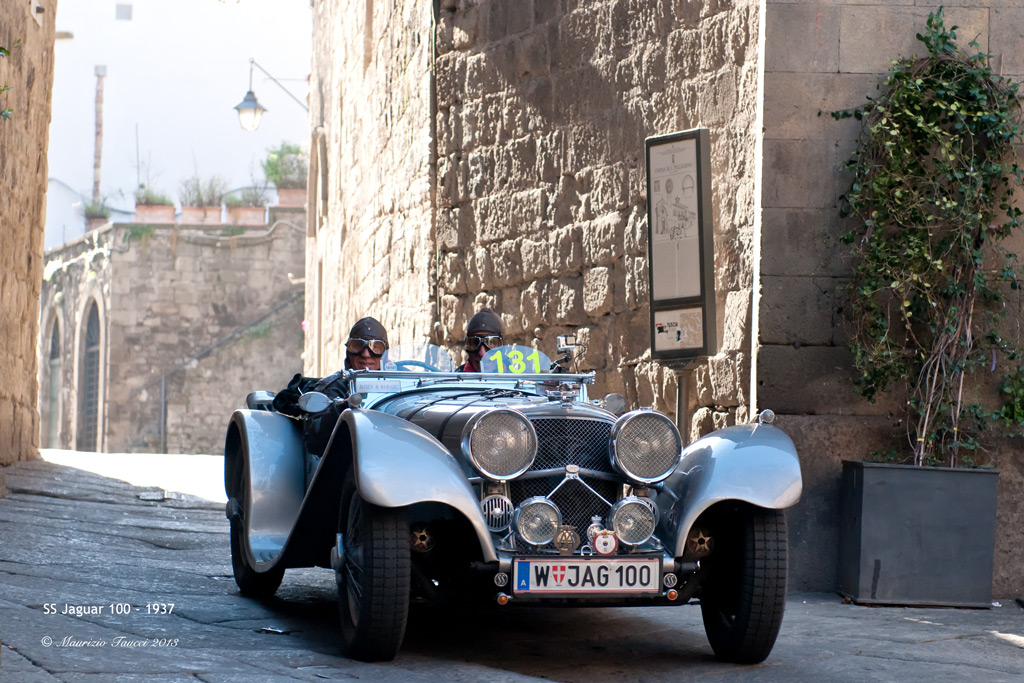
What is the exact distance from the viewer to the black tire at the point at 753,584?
13.5 feet

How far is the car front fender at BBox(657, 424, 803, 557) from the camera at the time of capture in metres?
4.12

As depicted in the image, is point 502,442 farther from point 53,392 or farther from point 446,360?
point 53,392

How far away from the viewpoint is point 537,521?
402cm

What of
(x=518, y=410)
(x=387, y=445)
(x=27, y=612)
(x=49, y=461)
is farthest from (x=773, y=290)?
(x=49, y=461)

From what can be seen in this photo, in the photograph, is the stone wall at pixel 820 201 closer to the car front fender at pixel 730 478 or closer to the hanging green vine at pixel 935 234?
the hanging green vine at pixel 935 234

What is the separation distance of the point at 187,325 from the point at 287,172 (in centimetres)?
547

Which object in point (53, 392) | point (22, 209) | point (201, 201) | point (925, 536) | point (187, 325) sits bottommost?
point (925, 536)

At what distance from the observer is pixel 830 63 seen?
6.18 m

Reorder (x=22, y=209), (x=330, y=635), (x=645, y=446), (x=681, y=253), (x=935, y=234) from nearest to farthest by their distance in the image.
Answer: (x=645, y=446)
(x=330, y=635)
(x=935, y=234)
(x=681, y=253)
(x=22, y=209)

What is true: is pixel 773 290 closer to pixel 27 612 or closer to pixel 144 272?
pixel 27 612

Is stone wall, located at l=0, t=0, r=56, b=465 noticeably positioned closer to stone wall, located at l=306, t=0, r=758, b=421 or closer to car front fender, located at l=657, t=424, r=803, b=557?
stone wall, located at l=306, t=0, r=758, b=421

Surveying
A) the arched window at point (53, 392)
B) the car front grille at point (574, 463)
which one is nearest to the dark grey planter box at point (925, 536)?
the car front grille at point (574, 463)

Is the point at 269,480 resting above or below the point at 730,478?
below

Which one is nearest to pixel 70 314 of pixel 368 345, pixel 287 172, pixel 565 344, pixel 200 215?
pixel 200 215
